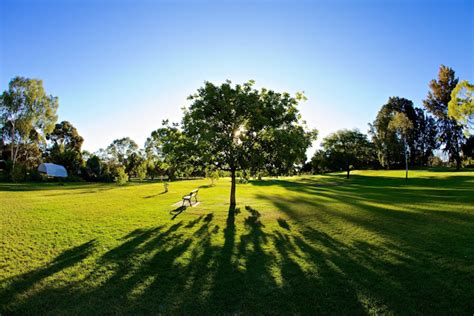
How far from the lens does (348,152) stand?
4831cm

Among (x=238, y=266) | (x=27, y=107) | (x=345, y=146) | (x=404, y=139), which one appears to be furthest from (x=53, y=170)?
(x=404, y=139)

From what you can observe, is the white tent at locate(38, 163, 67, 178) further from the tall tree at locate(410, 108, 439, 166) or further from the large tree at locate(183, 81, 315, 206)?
the tall tree at locate(410, 108, 439, 166)

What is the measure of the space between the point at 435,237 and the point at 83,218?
15954 millimetres

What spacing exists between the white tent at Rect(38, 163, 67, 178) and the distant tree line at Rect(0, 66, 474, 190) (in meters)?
1.80

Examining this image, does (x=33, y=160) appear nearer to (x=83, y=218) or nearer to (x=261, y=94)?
(x=83, y=218)

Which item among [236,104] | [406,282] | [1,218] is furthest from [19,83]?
[406,282]

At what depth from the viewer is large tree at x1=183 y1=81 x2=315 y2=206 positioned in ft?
47.6

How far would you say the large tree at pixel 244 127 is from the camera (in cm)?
1451

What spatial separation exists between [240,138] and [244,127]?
1127 millimetres

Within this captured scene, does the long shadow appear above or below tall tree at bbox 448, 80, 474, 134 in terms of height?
below

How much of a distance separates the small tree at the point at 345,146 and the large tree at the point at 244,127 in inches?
1436

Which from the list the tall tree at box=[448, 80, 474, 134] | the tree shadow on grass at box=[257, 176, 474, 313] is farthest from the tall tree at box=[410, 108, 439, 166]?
the tree shadow on grass at box=[257, 176, 474, 313]

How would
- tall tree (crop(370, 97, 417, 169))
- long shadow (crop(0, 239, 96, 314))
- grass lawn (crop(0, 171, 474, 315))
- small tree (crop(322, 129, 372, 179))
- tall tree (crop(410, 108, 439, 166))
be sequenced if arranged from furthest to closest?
tall tree (crop(410, 108, 439, 166))
tall tree (crop(370, 97, 417, 169))
small tree (crop(322, 129, 372, 179))
long shadow (crop(0, 239, 96, 314))
grass lawn (crop(0, 171, 474, 315))

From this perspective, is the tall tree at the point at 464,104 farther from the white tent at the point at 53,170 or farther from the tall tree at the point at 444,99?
Result: the white tent at the point at 53,170
